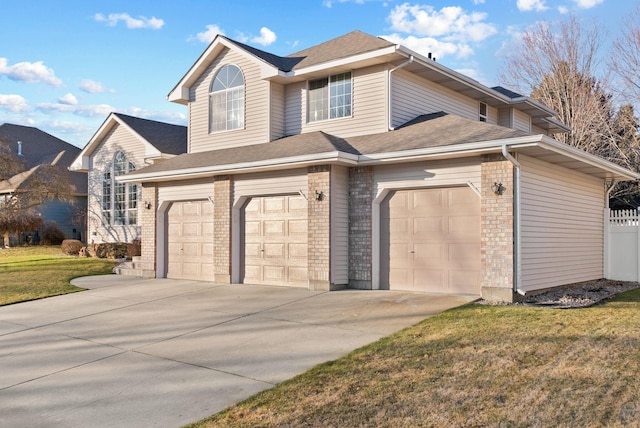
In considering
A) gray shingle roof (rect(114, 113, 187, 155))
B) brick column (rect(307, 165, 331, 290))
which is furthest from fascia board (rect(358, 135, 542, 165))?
gray shingle roof (rect(114, 113, 187, 155))

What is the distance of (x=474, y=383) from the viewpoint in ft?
18.5

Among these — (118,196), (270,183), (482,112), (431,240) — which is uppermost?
(482,112)

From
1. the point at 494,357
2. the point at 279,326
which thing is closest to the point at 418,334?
the point at 494,357

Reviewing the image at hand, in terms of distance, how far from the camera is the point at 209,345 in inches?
320

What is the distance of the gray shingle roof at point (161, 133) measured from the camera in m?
21.2

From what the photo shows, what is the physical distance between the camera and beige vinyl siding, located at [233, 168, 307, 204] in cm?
1318

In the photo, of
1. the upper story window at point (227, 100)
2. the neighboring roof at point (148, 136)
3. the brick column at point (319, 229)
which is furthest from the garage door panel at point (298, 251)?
the neighboring roof at point (148, 136)

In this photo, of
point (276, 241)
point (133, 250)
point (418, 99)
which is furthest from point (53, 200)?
point (418, 99)

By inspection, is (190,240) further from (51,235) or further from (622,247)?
(51,235)

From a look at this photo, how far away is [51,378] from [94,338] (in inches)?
81.5

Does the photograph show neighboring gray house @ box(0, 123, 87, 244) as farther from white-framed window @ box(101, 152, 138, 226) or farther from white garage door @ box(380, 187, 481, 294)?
white garage door @ box(380, 187, 481, 294)

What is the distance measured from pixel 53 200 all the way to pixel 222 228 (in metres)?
20.6

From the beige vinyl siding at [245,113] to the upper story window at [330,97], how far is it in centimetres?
136

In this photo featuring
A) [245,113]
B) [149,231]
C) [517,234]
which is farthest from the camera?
[149,231]
